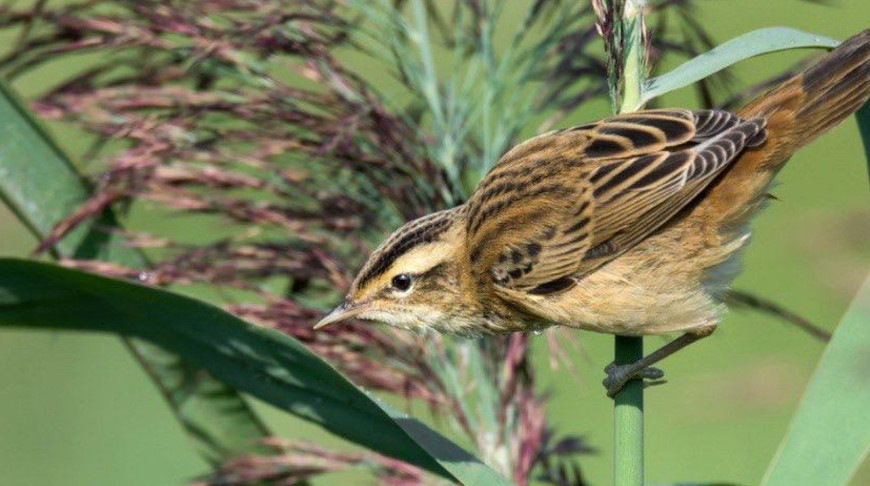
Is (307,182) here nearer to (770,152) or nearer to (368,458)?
(368,458)

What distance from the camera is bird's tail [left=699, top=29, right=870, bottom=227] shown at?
2059mm

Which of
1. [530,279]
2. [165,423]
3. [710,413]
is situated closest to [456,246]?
[530,279]

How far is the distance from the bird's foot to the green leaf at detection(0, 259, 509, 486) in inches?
8.9

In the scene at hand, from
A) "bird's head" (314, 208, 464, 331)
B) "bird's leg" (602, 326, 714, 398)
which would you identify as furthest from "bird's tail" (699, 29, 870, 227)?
"bird's head" (314, 208, 464, 331)

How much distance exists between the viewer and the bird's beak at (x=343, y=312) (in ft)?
7.28

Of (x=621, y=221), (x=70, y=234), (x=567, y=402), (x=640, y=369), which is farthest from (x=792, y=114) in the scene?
(x=567, y=402)

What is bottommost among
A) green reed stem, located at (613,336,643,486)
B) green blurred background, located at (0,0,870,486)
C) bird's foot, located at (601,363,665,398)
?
green reed stem, located at (613,336,643,486)

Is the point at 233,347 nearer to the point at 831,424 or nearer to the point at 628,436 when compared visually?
the point at 628,436

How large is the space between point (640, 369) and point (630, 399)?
4.8 inches

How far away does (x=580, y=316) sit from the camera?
7.43ft

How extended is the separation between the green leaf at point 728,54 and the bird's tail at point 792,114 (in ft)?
0.81

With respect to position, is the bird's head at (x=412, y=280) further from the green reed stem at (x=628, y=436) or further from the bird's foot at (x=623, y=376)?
the green reed stem at (x=628, y=436)

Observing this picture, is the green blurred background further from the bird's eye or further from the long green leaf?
the long green leaf

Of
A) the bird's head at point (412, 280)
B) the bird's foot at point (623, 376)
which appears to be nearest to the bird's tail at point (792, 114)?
the bird's foot at point (623, 376)
